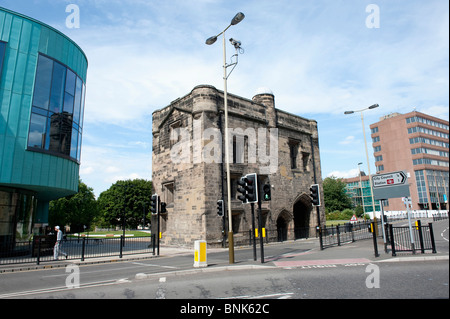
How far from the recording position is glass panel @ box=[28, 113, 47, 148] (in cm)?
1719

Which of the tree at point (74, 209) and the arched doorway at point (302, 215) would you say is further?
the tree at point (74, 209)

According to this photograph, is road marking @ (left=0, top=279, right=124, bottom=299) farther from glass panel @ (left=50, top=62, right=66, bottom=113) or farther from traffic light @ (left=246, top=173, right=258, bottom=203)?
glass panel @ (left=50, top=62, right=66, bottom=113)

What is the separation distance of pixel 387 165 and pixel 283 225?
2355 inches

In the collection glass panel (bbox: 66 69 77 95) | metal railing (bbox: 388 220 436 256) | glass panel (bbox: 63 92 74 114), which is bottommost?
metal railing (bbox: 388 220 436 256)

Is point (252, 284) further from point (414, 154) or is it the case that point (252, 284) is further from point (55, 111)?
point (414, 154)

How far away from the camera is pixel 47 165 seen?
17.6 metres

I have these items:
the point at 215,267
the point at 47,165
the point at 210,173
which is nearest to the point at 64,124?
the point at 47,165

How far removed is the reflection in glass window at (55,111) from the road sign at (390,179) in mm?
18047

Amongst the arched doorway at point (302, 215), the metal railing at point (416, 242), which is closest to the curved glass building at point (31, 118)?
the metal railing at point (416, 242)

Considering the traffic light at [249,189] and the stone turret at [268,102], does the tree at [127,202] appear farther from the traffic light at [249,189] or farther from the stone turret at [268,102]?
the traffic light at [249,189]

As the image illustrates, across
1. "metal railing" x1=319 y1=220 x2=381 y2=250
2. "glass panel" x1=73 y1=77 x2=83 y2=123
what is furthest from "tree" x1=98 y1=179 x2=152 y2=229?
"metal railing" x1=319 y1=220 x2=381 y2=250

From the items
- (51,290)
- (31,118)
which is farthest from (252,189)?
(31,118)

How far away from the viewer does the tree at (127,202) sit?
63.0 metres
